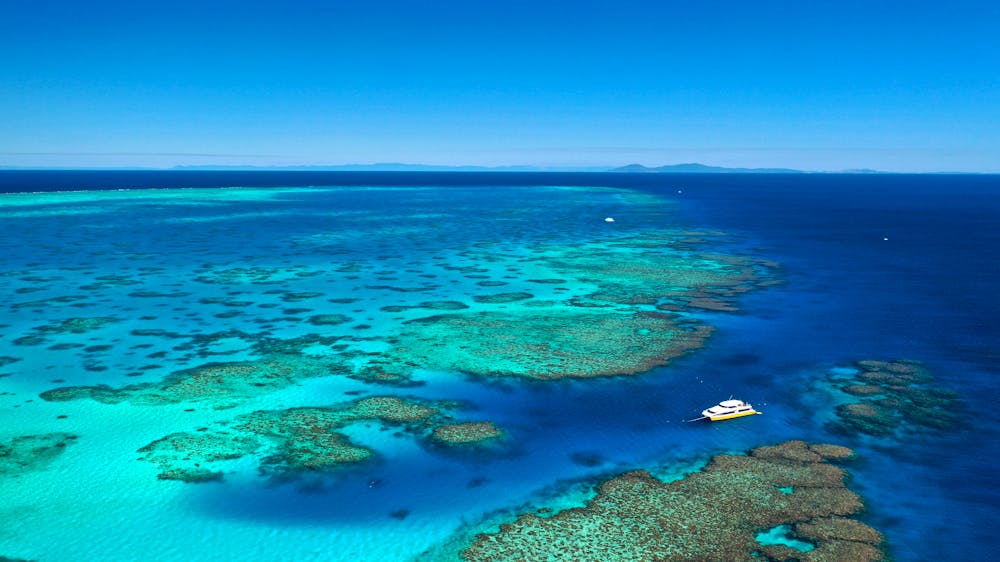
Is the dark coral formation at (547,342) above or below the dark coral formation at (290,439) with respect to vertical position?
above

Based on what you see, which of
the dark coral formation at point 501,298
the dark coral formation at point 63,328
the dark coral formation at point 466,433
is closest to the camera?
the dark coral formation at point 466,433

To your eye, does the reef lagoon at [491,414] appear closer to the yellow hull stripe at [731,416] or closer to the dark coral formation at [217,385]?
the dark coral formation at [217,385]

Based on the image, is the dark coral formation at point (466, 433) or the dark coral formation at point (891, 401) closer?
the dark coral formation at point (466, 433)

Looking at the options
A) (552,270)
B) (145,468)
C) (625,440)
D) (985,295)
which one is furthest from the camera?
(552,270)

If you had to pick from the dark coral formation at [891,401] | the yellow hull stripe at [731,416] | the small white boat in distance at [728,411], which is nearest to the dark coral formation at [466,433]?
the small white boat in distance at [728,411]

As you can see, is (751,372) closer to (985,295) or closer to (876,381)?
(876,381)

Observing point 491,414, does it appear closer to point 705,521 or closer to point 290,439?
point 290,439

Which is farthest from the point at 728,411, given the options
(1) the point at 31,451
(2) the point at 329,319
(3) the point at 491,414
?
(1) the point at 31,451

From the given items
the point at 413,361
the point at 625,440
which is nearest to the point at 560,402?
the point at 625,440
